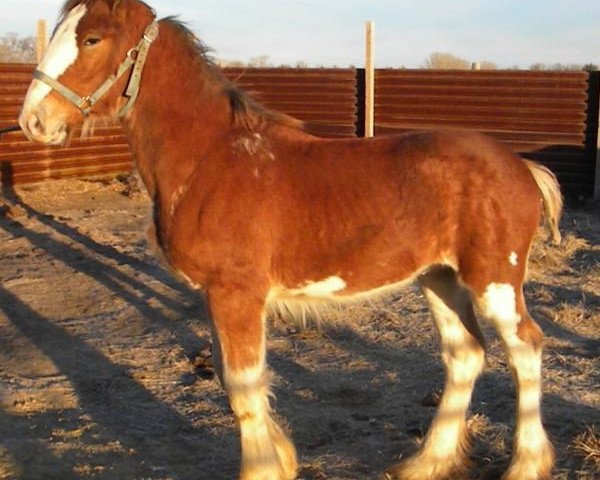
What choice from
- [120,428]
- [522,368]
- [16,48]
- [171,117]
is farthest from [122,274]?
[16,48]

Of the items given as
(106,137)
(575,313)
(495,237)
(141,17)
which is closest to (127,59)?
(141,17)

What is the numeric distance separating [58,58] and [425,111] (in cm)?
1059

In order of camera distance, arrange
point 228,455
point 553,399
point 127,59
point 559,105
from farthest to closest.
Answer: point 559,105 < point 553,399 < point 228,455 < point 127,59

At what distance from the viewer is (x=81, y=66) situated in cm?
368

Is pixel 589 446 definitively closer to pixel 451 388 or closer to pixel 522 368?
pixel 522 368

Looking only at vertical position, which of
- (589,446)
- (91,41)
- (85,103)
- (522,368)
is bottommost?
(589,446)

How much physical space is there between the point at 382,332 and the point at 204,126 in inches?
121

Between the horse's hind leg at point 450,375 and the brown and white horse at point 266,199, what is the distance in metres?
0.35

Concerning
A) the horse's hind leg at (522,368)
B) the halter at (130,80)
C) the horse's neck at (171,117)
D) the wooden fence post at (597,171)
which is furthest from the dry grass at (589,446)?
the wooden fence post at (597,171)

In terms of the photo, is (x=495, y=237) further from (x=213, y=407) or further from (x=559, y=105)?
(x=559, y=105)

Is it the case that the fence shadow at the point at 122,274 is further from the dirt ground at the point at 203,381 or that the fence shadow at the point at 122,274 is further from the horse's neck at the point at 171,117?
the horse's neck at the point at 171,117

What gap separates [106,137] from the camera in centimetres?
1464

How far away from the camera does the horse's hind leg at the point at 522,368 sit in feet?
12.8

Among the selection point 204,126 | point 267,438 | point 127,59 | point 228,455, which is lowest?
point 228,455
